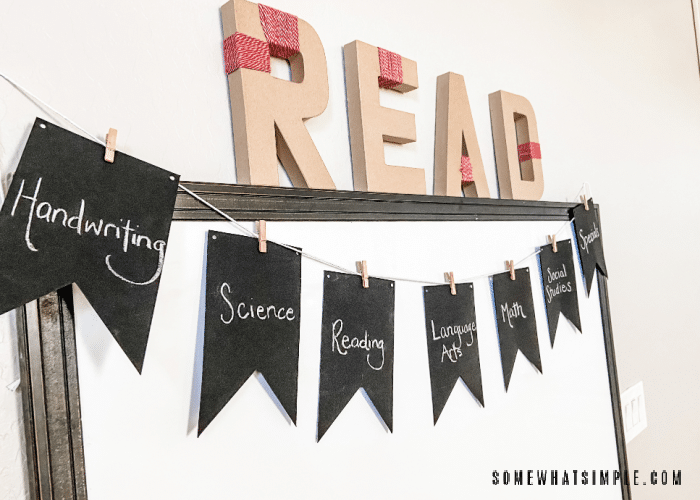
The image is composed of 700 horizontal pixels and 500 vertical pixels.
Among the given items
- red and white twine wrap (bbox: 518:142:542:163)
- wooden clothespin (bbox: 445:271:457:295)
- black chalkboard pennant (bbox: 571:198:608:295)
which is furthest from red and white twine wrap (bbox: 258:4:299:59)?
black chalkboard pennant (bbox: 571:198:608:295)

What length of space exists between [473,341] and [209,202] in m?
0.60

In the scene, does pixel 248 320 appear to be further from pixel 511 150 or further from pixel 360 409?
pixel 511 150

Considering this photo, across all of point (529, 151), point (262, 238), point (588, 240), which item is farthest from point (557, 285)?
point (262, 238)

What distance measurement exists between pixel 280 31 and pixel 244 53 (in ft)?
0.29

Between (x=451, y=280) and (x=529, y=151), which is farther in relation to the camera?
(x=529, y=151)

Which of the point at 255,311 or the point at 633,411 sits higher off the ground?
the point at 255,311

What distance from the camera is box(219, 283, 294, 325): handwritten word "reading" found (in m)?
0.72

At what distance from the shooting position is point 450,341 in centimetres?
103

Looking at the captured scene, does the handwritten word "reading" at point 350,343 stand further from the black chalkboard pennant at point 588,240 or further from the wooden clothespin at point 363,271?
the black chalkboard pennant at point 588,240

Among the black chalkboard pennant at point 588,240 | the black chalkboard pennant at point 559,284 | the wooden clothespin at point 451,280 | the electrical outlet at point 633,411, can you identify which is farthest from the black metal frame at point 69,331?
the electrical outlet at point 633,411

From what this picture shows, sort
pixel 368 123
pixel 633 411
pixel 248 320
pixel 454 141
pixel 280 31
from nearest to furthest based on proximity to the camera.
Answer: pixel 248 320, pixel 280 31, pixel 368 123, pixel 454 141, pixel 633 411

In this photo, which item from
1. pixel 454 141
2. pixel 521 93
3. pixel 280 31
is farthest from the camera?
pixel 521 93

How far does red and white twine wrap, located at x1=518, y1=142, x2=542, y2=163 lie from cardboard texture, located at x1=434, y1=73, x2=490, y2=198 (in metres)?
0.20

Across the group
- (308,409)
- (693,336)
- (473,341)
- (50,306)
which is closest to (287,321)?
(308,409)
